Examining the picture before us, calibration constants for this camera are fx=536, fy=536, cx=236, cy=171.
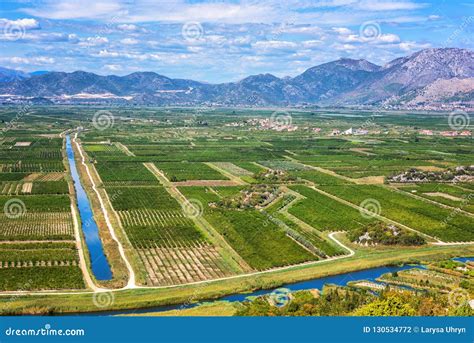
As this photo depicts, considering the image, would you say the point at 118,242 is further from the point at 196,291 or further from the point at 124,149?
the point at 124,149

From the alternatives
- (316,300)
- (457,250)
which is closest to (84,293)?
(316,300)

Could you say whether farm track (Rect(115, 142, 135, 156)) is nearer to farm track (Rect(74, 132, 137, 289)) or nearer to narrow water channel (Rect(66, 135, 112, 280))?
farm track (Rect(74, 132, 137, 289))

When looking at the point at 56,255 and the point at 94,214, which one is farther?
the point at 94,214

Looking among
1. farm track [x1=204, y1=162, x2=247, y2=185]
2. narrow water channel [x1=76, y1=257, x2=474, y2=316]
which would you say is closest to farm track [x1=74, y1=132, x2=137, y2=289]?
narrow water channel [x1=76, y1=257, x2=474, y2=316]

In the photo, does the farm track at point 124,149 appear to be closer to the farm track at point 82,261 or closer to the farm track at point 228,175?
the farm track at point 228,175

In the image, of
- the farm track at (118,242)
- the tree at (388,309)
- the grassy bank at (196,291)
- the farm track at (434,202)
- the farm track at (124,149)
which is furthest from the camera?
the farm track at (124,149)

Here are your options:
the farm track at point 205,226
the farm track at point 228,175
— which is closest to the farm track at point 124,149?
the farm track at point 228,175

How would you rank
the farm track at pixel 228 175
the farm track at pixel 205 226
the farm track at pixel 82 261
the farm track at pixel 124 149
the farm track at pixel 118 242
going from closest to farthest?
the farm track at pixel 82 261
the farm track at pixel 118 242
the farm track at pixel 205 226
the farm track at pixel 228 175
the farm track at pixel 124 149

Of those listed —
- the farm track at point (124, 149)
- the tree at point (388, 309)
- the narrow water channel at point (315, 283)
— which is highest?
the tree at point (388, 309)

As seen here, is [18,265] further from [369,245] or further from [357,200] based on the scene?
[357,200]

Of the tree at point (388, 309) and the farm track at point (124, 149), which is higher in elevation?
the tree at point (388, 309)
